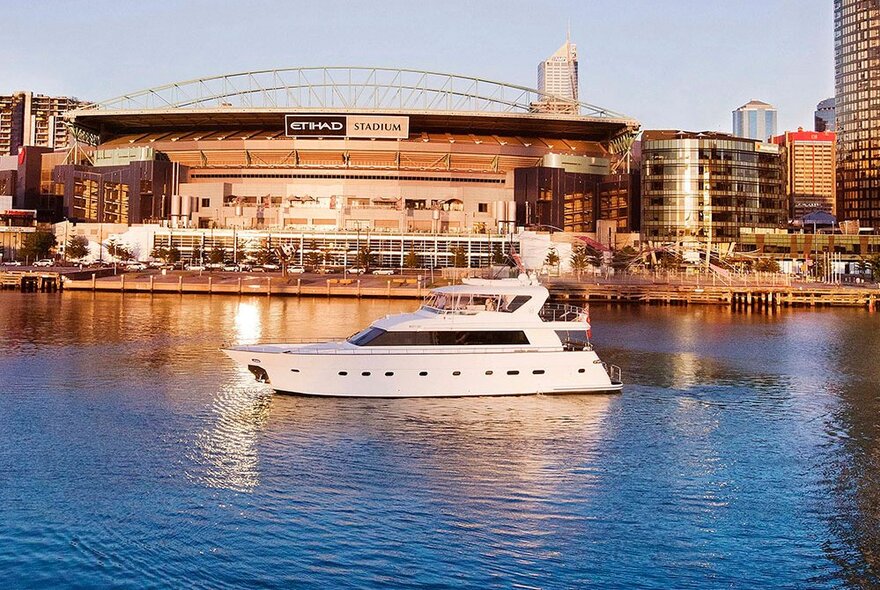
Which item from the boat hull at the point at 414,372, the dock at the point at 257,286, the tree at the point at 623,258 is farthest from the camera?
the tree at the point at 623,258

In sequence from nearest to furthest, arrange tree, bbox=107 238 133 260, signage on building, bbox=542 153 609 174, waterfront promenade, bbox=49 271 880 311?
1. waterfront promenade, bbox=49 271 880 311
2. tree, bbox=107 238 133 260
3. signage on building, bbox=542 153 609 174

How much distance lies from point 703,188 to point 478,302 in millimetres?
119207

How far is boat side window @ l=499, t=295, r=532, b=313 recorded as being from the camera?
131 feet

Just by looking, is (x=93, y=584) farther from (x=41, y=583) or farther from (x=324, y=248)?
(x=324, y=248)

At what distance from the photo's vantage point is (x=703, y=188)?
493 ft

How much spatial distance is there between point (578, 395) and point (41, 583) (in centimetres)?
2572

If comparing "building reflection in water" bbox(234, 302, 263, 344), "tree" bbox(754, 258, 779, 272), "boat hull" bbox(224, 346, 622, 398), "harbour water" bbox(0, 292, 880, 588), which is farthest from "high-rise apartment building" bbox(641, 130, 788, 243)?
"boat hull" bbox(224, 346, 622, 398)

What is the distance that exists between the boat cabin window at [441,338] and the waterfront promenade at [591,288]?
61.2 meters

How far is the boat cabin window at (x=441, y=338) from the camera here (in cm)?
3809

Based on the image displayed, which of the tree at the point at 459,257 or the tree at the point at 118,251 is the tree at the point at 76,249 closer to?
the tree at the point at 118,251

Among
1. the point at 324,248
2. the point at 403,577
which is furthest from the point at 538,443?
the point at 324,248

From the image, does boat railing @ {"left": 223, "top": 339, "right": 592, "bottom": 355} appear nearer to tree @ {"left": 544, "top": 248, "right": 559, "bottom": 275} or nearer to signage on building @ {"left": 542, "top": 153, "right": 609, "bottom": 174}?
tree @ {"left": 544, "top": 248, "right": 559, "bottom": 275}

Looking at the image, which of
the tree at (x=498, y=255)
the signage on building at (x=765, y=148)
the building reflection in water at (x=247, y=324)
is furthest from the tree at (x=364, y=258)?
the signage on building at (x=765, y=148)

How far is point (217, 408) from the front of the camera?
123 ft
